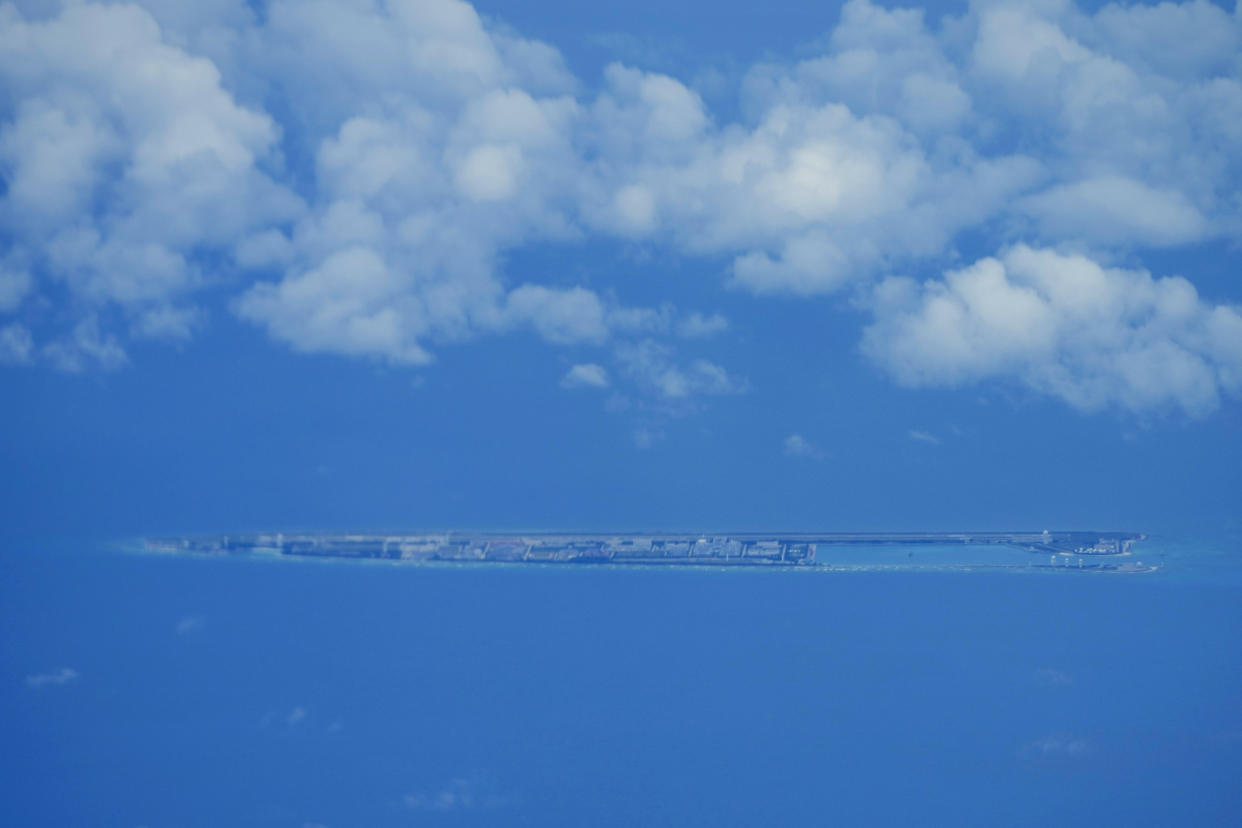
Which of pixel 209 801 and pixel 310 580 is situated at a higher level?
pixel 310 580

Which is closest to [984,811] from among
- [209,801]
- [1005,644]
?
[1005,644]

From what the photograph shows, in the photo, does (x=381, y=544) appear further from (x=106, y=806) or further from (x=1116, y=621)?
(x=1116, y=621)

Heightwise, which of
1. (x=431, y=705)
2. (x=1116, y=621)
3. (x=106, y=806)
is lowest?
(x=106, y=806)

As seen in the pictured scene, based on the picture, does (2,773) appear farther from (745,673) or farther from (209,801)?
(745,673)

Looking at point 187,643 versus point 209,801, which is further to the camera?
point 187,643

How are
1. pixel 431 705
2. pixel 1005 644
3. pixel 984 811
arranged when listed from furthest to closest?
pixel 1005 644 → pixel 431 705 → pixel 984 811

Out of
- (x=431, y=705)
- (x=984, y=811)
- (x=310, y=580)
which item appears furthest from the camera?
(x=310, y=580)

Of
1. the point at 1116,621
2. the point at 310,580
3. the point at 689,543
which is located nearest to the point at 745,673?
the point at 689,543
